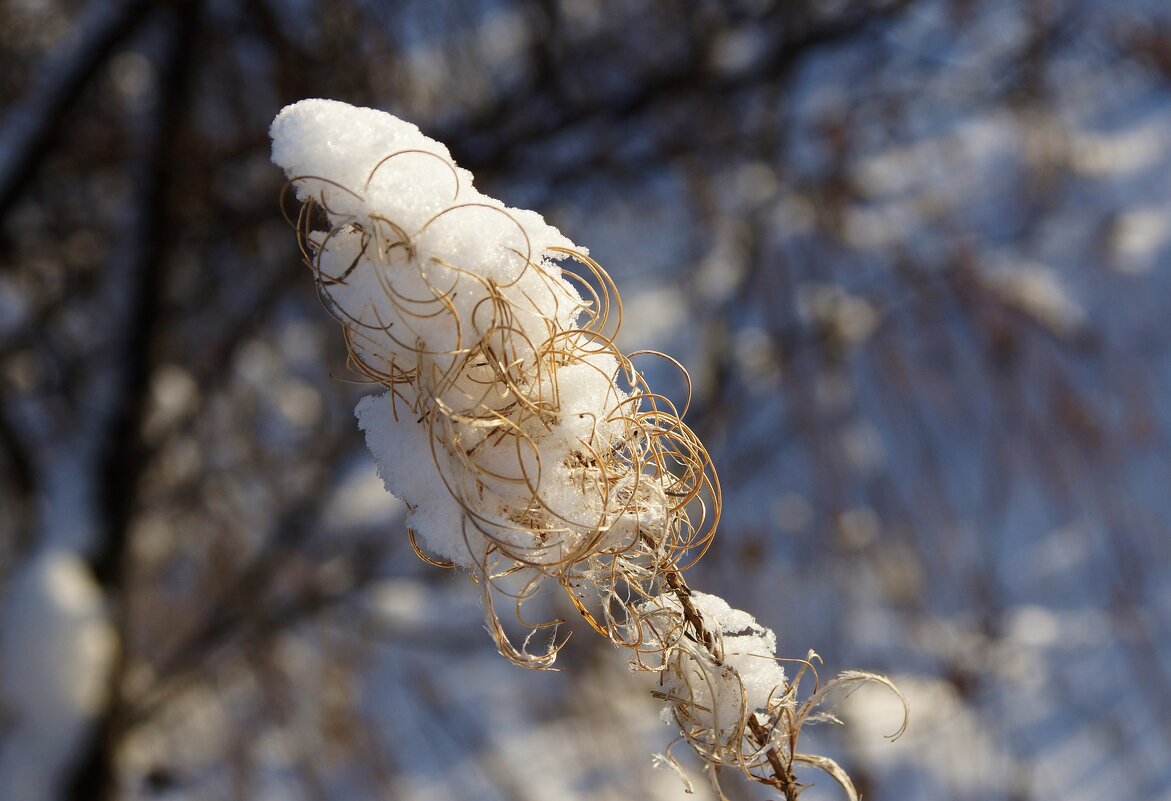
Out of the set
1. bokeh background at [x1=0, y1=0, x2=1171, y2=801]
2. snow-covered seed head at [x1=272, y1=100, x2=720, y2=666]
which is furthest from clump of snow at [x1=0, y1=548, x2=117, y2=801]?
snow-covered seed head at [x1=272, y1=100, x2=720, y2=666]

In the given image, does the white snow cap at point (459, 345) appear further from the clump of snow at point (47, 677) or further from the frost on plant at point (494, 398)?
the clump of snow at point (47, 677)

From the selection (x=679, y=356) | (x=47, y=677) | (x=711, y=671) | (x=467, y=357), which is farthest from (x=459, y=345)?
(x=679, y=356)

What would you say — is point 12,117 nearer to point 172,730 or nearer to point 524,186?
point 524,186

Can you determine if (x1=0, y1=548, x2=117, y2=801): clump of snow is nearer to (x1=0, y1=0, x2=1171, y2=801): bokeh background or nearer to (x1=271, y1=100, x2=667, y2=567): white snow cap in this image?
(x1=0, y1=0, x2=1171, y2=801): bokeh background

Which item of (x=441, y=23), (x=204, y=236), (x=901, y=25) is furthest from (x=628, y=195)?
(x=204, y=236)

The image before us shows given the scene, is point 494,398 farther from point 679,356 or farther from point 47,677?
point 679,356

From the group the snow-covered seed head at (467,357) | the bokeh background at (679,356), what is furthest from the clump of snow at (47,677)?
the snow-covered seed head at (467,357)
